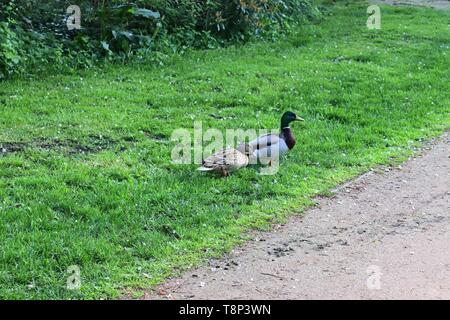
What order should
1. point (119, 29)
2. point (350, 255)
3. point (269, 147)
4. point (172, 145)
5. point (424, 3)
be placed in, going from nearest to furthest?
point (350, 255) → point (269, 147) → point (172, 145) → point (119, 29) → point (424, 3)

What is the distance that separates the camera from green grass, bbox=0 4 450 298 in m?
5.46

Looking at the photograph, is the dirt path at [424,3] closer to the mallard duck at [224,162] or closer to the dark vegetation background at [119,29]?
the dark vegetation background at [119,29]

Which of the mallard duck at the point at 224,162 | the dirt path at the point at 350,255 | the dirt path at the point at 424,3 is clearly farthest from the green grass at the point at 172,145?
the dirt path at the point at 424,3

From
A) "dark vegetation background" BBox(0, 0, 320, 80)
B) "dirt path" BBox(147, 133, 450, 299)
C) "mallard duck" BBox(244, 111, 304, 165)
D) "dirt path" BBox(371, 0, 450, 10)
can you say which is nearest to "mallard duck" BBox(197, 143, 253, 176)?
"mallard duck" BBox(244, 111, 304, 165)

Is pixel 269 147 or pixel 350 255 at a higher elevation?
pixel 269 147

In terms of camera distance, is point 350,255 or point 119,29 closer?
point 350,255

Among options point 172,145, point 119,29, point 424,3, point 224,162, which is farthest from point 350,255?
point 424,3

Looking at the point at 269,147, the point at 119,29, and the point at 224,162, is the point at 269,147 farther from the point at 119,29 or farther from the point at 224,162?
the point at 119,29

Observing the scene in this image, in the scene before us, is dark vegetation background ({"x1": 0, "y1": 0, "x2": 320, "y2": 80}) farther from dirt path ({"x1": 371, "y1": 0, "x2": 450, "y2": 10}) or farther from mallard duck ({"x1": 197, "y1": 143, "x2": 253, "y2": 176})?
dirt path ({"x1": 371, "y1": 0, "x2": 450, "y2": 10})

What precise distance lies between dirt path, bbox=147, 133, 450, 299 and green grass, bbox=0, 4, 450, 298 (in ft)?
0.77

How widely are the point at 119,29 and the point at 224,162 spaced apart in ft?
19.0

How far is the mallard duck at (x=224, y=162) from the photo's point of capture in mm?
6941

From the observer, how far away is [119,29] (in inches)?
470

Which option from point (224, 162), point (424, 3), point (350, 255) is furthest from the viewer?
point (424, 3)
